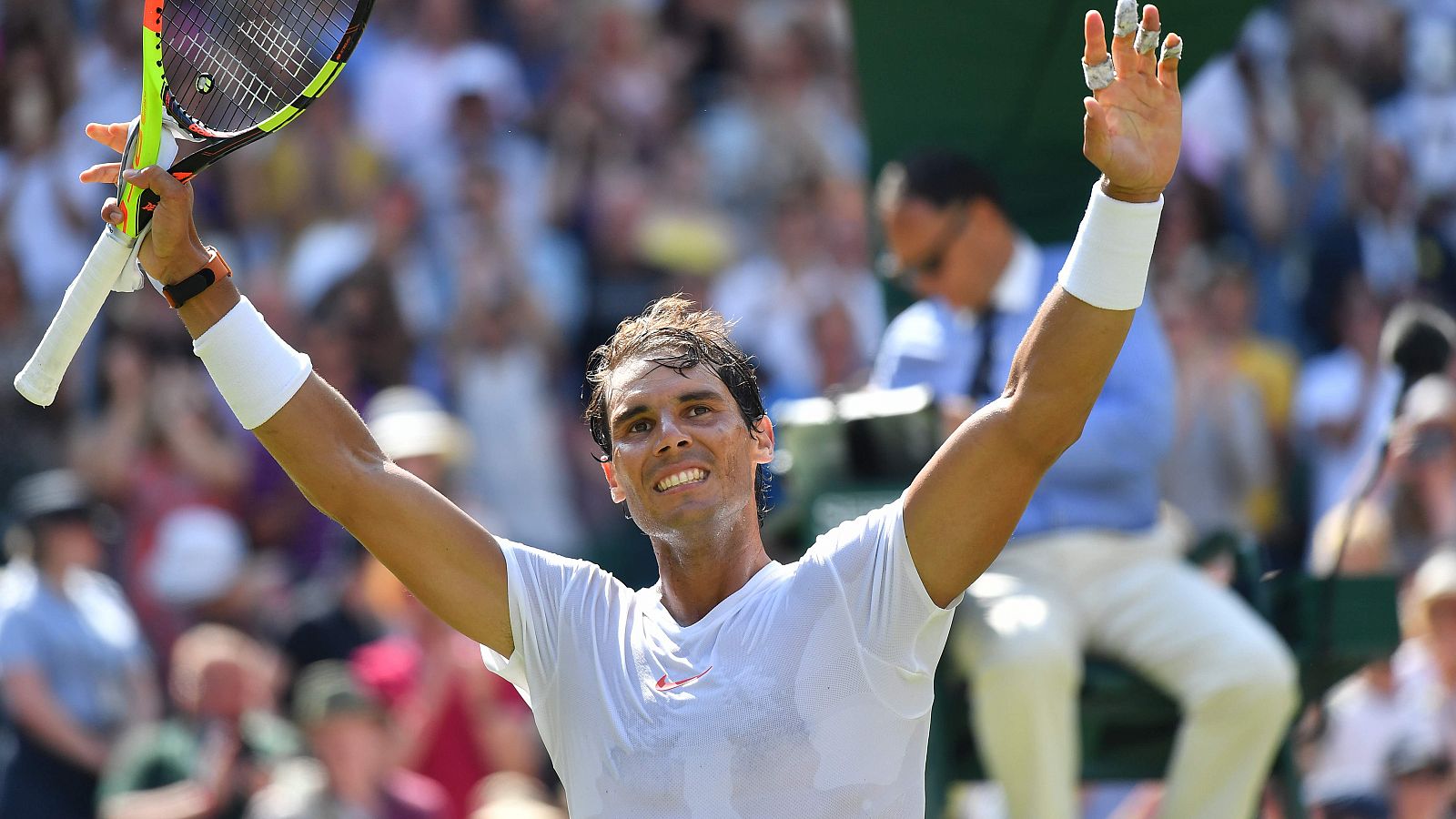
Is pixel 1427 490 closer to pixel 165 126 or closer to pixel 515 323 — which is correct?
pixel 515 323

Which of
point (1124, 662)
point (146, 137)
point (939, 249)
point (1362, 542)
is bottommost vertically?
point (1362, 542)

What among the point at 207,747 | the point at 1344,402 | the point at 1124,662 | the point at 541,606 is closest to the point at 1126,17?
the point at 541,606

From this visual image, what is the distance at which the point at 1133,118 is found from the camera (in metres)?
2.65

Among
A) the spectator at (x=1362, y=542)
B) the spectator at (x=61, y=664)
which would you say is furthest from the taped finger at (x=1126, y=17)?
the spectator at (x=61, y=664)

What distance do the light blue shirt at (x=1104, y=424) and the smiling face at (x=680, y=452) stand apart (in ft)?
6.20

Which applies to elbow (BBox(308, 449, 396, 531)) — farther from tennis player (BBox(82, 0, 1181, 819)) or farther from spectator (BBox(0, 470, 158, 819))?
spectator (BBox(0, 470, 158, 819))

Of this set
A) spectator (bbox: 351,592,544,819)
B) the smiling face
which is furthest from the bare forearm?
spectator (bbox: 351,592,544,819)

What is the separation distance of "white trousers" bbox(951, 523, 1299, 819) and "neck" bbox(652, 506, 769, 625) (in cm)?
159

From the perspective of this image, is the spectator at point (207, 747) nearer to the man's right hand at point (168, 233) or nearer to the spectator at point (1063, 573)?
the spectator at point (1063, 573)

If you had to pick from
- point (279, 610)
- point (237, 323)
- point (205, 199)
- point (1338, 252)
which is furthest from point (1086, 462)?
point (205, 199)

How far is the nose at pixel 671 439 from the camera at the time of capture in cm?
293

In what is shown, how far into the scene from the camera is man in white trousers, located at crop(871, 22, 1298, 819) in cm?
446

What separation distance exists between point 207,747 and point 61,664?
0.71 m

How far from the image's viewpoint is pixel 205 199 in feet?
28.2
